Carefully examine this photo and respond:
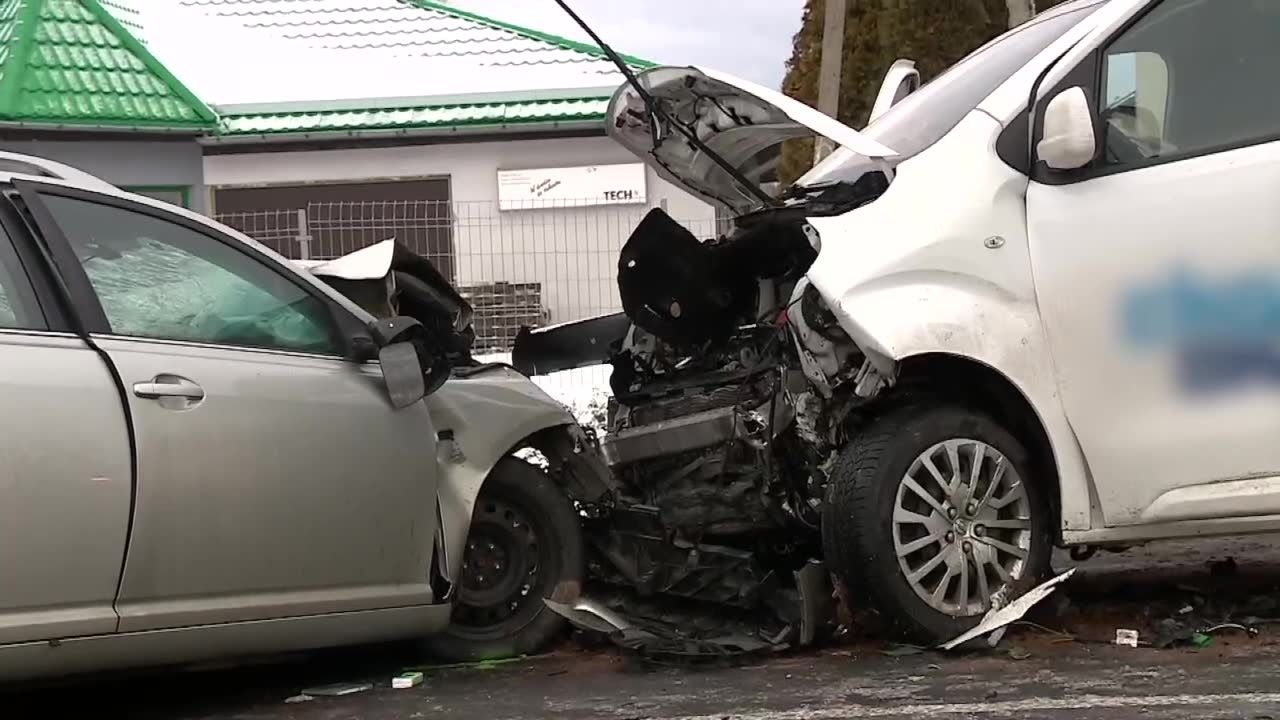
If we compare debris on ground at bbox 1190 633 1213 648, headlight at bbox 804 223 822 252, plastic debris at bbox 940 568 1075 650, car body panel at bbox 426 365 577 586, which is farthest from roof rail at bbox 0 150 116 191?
debris on ground at bbox 1190 633 1213 648

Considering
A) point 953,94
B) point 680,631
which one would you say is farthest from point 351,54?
point 680,631

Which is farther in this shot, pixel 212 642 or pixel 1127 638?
pixel 1127 638

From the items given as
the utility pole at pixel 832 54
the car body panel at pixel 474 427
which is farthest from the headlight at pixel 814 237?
the utility pole at pixel 832 54

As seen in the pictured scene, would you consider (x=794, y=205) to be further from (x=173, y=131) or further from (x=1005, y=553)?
(x=173, y=131)

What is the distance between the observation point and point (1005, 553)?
4.28 metres

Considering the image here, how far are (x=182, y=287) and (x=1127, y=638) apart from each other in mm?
3262

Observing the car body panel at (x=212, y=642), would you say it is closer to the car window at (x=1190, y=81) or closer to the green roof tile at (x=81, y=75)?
the car window at (x=1190, y=81)

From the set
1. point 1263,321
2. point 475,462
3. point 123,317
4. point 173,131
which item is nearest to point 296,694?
point 475,462

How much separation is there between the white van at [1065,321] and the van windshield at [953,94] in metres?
0.36

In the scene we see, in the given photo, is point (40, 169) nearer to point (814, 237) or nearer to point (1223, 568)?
point (814, 237)

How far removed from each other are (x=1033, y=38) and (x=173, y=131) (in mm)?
9221

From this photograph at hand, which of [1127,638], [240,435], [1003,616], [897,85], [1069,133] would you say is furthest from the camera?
[897,85]

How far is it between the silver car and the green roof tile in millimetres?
8313

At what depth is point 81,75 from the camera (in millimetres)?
11867
